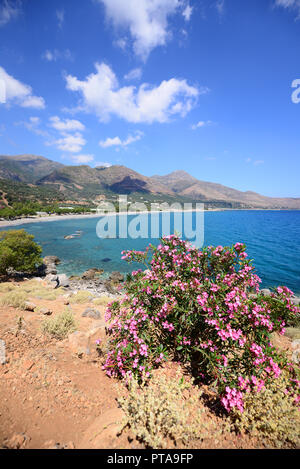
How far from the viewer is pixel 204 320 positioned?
13.4 ft

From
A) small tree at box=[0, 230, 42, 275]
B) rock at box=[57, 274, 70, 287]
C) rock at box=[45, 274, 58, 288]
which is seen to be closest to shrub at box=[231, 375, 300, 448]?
rock at box=[45, 274, 58, 288]

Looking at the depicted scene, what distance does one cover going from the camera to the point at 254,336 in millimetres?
3885

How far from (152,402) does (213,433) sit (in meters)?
1.28

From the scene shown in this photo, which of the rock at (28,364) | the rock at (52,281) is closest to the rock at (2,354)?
the rock at (28,364)

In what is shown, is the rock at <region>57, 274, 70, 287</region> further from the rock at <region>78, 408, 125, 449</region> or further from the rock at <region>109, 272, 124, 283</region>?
the rock at <region>78, 408, 125, 449</region>

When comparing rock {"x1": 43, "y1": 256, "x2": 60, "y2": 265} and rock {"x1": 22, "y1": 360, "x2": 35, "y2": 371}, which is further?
rock {"x1": 43, "y1": 256, "x2": 60, "y2": 265}

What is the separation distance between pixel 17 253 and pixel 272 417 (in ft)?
71.3

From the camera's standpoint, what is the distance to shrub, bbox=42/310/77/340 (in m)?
6.03

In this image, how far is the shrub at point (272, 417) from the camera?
3027mm

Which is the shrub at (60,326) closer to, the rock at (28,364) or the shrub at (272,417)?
the rock at (28,364)

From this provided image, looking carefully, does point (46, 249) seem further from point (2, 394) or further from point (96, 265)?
point (2, 394)

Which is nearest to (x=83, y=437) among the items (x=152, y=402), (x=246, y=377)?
(x=152, y=402)

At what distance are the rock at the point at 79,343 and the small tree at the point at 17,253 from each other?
15566 mm

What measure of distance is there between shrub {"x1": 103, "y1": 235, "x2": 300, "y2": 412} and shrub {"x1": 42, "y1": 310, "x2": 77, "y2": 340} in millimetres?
2321
